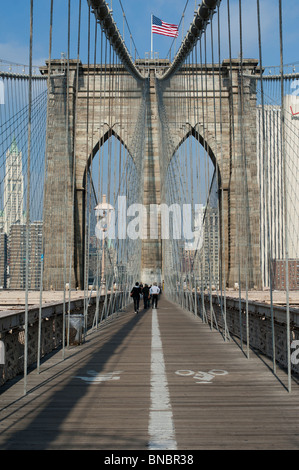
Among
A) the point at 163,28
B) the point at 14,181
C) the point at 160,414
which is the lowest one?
the point at 160,414

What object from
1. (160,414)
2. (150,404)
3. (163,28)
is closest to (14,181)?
(163,28)

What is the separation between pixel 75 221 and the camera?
30359mm

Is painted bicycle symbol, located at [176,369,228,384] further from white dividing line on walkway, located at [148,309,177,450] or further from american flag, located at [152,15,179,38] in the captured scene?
american flag, located at [152,15,179,38]

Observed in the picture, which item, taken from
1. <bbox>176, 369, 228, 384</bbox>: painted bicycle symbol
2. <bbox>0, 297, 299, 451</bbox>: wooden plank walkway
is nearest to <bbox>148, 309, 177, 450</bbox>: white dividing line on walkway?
<bbox>0, 297, 299, 451</bbox>: wooden plank walkway

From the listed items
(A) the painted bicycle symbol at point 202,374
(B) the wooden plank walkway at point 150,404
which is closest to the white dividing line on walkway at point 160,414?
(B) the wooden plank walkway at point 150,404

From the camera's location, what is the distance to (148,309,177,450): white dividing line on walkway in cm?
309

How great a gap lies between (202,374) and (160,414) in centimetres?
175

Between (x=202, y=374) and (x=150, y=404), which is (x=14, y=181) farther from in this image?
(x=150, y=404)

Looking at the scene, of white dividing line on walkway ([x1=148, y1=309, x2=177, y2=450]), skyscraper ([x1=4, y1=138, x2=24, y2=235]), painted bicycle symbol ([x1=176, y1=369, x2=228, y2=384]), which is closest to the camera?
white dividing line on walkway ([x1=148, y1=309, x2=177, y2=450])

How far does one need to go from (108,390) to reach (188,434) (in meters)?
1.50

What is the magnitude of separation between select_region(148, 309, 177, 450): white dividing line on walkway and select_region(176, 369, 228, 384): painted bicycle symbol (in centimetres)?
19

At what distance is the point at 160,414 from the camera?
377cm
